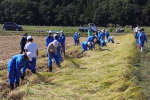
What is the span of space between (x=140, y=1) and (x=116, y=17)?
602 inches

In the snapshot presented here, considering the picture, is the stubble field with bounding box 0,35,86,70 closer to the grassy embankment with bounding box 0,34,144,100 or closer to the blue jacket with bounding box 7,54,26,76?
the blue jacket with bounding box 7,54,26,76

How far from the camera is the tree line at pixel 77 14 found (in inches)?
2586

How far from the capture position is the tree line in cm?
6569

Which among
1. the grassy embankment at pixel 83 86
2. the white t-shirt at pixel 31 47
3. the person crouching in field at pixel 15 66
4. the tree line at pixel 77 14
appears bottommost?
the grassy embankment at pixel 83 86

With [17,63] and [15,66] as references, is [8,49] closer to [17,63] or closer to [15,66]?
[15,66]

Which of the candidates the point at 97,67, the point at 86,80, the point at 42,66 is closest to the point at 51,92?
the point at 86,80

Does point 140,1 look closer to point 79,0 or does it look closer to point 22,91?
point 79,0

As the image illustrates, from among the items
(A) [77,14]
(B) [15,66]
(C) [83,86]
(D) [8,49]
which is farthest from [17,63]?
(A) [77,14]

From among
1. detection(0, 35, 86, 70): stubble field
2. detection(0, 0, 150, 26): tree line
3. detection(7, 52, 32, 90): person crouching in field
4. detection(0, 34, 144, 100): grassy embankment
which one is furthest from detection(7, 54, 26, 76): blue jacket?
detection(0, 0, 150, 26): tree line

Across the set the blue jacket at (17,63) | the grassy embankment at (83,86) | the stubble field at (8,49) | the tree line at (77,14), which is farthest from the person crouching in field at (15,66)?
the tree line at (77,14)

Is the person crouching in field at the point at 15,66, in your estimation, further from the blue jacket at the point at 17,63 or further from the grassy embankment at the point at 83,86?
the grassy embankment at the point at 83,86

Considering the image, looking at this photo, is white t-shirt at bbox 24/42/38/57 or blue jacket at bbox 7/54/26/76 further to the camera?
white t-shirt at bbox 24/42/38/57

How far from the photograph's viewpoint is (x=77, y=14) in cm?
7306

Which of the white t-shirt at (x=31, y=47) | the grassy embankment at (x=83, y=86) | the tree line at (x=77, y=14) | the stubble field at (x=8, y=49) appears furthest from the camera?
the tree line at (x=77, y=14)
